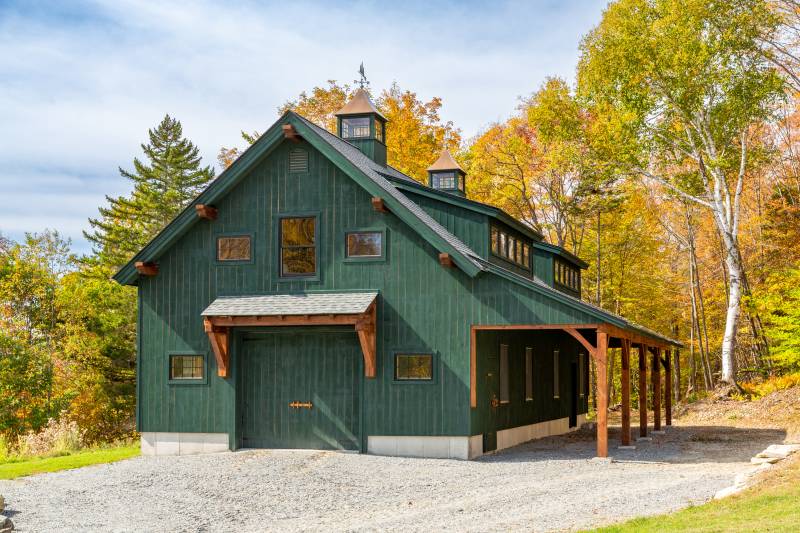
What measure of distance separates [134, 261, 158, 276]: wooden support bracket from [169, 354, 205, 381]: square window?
6.44 feet

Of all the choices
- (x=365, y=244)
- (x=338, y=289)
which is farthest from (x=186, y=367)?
(x=365, y=244)

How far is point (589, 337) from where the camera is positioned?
2544 centimetres

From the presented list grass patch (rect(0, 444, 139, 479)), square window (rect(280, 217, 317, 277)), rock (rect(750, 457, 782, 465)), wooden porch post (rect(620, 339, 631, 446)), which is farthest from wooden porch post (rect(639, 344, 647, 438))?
grass patch (rect(0, 444, 139, 479))

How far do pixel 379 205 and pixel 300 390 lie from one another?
4.48 m

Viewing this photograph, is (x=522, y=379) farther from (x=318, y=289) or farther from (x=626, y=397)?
(x=318, y=289)

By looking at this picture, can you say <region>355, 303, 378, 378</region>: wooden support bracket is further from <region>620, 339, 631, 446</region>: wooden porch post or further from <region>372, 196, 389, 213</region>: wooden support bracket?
<region>620, 339, 631, 446</region>: wooden porch post

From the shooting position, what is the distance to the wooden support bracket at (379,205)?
18.6 meters

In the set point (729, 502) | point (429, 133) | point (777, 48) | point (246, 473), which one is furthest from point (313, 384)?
point (429, 133)

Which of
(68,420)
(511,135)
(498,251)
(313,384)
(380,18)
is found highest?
(511,135)

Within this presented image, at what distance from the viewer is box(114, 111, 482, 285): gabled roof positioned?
18109 millimetres

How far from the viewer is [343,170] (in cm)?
1888

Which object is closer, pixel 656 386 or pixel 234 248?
pixel 234 248

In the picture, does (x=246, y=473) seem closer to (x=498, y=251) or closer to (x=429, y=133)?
(x=498, y=251)

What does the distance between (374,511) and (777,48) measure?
23.5 metres
